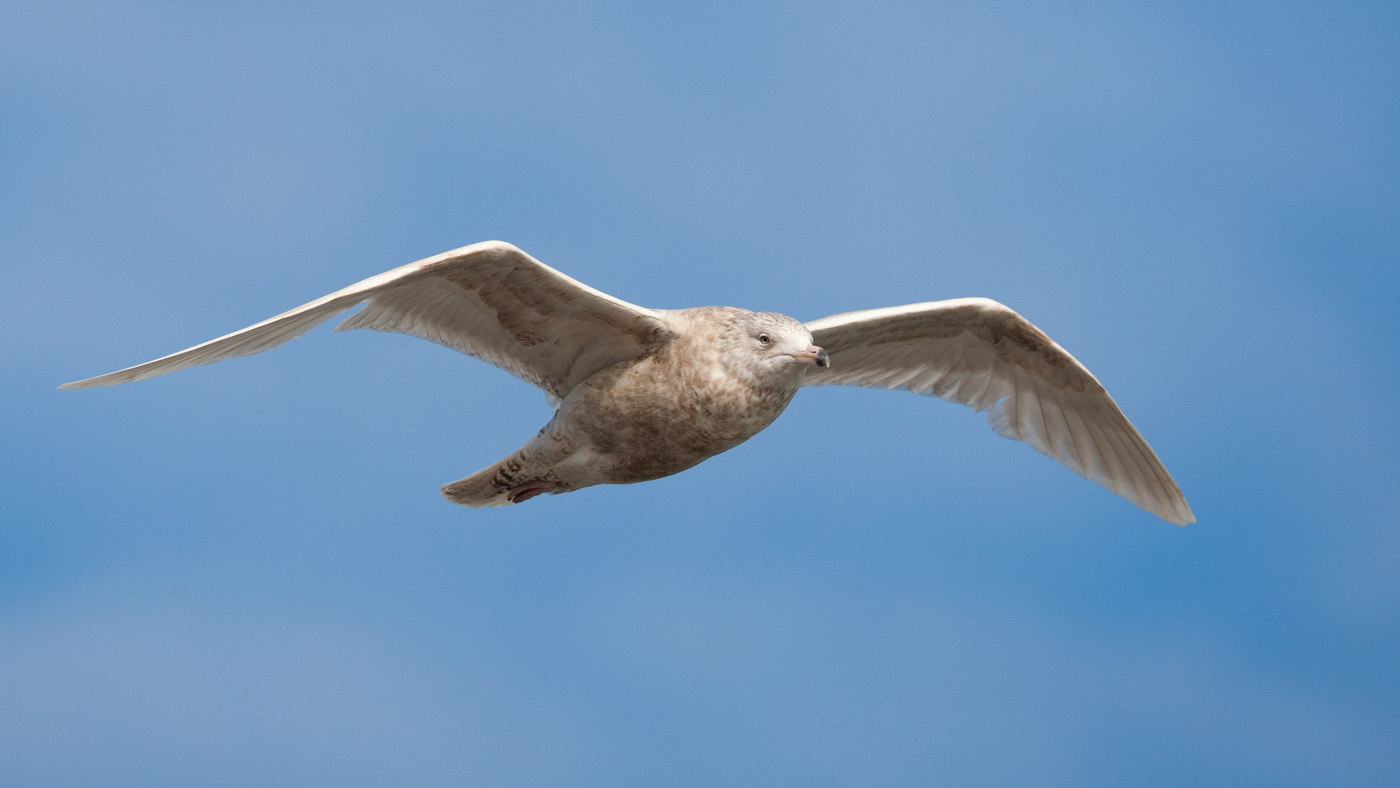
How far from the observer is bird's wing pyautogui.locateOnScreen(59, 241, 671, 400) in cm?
773

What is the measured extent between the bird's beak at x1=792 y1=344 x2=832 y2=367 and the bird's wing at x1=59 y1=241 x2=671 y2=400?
3.06 ft

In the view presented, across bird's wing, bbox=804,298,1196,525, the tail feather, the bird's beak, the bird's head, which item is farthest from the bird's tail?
bird's wing, bbox=804,298,1196,525

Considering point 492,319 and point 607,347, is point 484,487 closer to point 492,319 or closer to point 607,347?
point 492,319

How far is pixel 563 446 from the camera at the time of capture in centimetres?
901

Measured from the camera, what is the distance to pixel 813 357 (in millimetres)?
8188

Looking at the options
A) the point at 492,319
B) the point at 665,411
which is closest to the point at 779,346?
the point at 665,411

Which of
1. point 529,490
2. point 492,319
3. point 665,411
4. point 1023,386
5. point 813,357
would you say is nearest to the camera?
point 813,357

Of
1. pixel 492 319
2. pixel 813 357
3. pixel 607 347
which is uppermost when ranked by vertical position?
pixel 492 319

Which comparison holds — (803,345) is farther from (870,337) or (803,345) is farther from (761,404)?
(870,337)

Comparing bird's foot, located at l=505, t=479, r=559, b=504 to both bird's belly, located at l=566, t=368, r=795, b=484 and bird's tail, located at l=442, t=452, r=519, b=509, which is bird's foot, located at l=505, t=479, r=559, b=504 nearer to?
bird's tail, located at l=442, t=452, r=519, b=509

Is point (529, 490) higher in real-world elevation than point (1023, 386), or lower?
lower

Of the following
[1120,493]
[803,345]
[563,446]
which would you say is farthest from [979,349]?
[563,446]

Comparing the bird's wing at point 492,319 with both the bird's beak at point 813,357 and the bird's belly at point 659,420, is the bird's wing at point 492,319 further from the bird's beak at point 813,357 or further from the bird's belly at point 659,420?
the bird's beak at point 813,357

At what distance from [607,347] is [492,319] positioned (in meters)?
0.77
